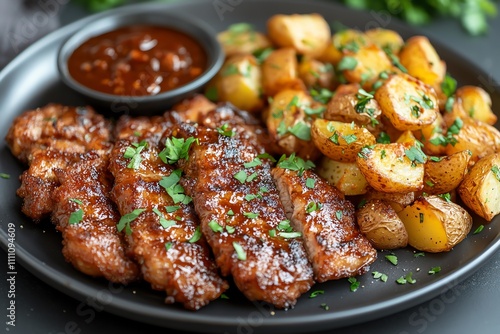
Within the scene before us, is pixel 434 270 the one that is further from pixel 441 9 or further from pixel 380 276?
pixel 441 9

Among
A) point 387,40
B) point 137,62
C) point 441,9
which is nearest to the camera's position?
point 137,62

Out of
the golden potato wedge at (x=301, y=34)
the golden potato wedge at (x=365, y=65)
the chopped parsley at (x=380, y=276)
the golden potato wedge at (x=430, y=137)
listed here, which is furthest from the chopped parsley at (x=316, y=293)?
the golden potato wedge at (x=301, y=34)

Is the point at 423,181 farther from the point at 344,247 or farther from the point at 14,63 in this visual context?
the point at 14,63

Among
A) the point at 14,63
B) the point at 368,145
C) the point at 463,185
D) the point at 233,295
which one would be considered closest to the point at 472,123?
the point at 463,185

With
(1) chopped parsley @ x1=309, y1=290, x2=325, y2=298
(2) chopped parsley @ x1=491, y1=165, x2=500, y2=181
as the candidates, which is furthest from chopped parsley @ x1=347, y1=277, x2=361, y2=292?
(2) chopped parsley @ x1=491, y1=165, x2=500, y2=181

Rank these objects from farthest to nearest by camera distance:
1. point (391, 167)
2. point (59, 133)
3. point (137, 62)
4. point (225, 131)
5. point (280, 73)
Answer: point (137, 62), point (280, 73), point (59, 133), point (225, 131), point (391, 167)

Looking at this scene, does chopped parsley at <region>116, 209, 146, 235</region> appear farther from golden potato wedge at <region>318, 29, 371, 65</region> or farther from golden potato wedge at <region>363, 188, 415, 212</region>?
golden potato wedge at <region>318, 29, 371, 65</region>

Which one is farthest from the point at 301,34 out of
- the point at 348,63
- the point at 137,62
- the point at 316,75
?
the point at 137,62

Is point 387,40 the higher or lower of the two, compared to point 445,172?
lower
